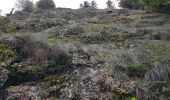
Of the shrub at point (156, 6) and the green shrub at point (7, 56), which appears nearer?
the green shrub at point (7, 56)

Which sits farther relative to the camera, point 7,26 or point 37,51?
point 7,26

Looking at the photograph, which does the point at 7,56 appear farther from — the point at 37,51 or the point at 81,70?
the point at 81,70

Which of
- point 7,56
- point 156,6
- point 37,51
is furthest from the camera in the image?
point 156,6

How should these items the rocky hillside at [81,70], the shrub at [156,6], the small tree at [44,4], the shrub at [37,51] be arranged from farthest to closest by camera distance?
the small tree at [44,4], the shrub at [156,6], the shrub at [37,51], the rocky hillside at [81,70]

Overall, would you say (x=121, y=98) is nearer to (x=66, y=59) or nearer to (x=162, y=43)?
(x=66, y=59)

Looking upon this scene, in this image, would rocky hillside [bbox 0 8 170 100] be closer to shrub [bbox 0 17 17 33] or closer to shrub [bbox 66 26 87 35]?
shrub [bbox 66 26 87 35]

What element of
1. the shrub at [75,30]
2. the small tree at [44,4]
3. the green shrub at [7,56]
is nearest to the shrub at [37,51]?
the green shrub at [7,56]

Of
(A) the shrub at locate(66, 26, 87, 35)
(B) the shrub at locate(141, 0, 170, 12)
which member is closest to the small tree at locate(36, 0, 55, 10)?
(B) the shrub at locate(141, 0, 170, 12)

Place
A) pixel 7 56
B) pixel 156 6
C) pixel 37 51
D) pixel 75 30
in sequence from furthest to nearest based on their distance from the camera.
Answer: pixel 156 6
pixel 75 30
pixel 7 56
pixel 37 51

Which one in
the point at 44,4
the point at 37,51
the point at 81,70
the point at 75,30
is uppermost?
the point at 37,51

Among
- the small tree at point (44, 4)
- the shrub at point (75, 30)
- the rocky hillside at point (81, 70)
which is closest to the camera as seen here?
the rocky hillside at point (81, 70)

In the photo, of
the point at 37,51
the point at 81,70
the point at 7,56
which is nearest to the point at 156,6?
the point at 37,51

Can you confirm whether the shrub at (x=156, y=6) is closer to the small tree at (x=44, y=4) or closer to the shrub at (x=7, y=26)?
the shrub at (x=7, y=26)

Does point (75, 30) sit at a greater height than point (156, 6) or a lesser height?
greater
